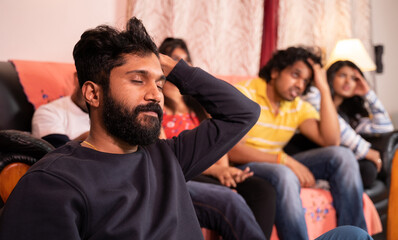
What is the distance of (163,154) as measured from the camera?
2.96ft

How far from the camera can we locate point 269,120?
1938 millimetres

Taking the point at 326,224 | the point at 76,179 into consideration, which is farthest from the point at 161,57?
the point at 326,224

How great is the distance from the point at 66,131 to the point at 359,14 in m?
2.99

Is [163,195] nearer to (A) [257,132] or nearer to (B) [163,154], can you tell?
(B) [163,154]

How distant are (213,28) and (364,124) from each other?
3.94 feet

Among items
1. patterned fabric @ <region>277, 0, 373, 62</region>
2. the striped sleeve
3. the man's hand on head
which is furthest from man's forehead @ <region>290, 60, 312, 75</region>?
the man's hand on head

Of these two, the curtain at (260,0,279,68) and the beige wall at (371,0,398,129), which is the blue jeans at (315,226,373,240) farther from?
the beige wall at (371,0,398,129)

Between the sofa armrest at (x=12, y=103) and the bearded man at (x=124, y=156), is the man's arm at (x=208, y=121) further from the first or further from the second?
the sofa armrest at (x=12, y=103)

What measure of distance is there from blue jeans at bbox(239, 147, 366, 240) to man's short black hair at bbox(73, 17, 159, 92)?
983 mm

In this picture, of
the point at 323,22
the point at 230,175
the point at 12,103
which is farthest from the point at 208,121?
the point at 323,22

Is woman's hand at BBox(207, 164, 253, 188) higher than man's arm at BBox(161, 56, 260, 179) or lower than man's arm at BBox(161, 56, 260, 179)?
lower

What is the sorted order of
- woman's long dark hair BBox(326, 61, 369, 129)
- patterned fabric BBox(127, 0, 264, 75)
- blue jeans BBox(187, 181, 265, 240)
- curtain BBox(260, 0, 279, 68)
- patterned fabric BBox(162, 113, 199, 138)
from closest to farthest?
blue jeans BBox(187, 181, 265, 240) → patterned fabric BBox(162, 113, 199, 138) → patterned fabric BBox(127, 0, 264, 75) → woman's long dark hair BBox(326, 61, 369, 129) → curtain BBox(260, 0, 279, 68)

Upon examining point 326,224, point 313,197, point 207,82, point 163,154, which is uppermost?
point 207,82

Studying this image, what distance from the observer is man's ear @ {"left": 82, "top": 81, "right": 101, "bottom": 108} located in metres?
0.82
